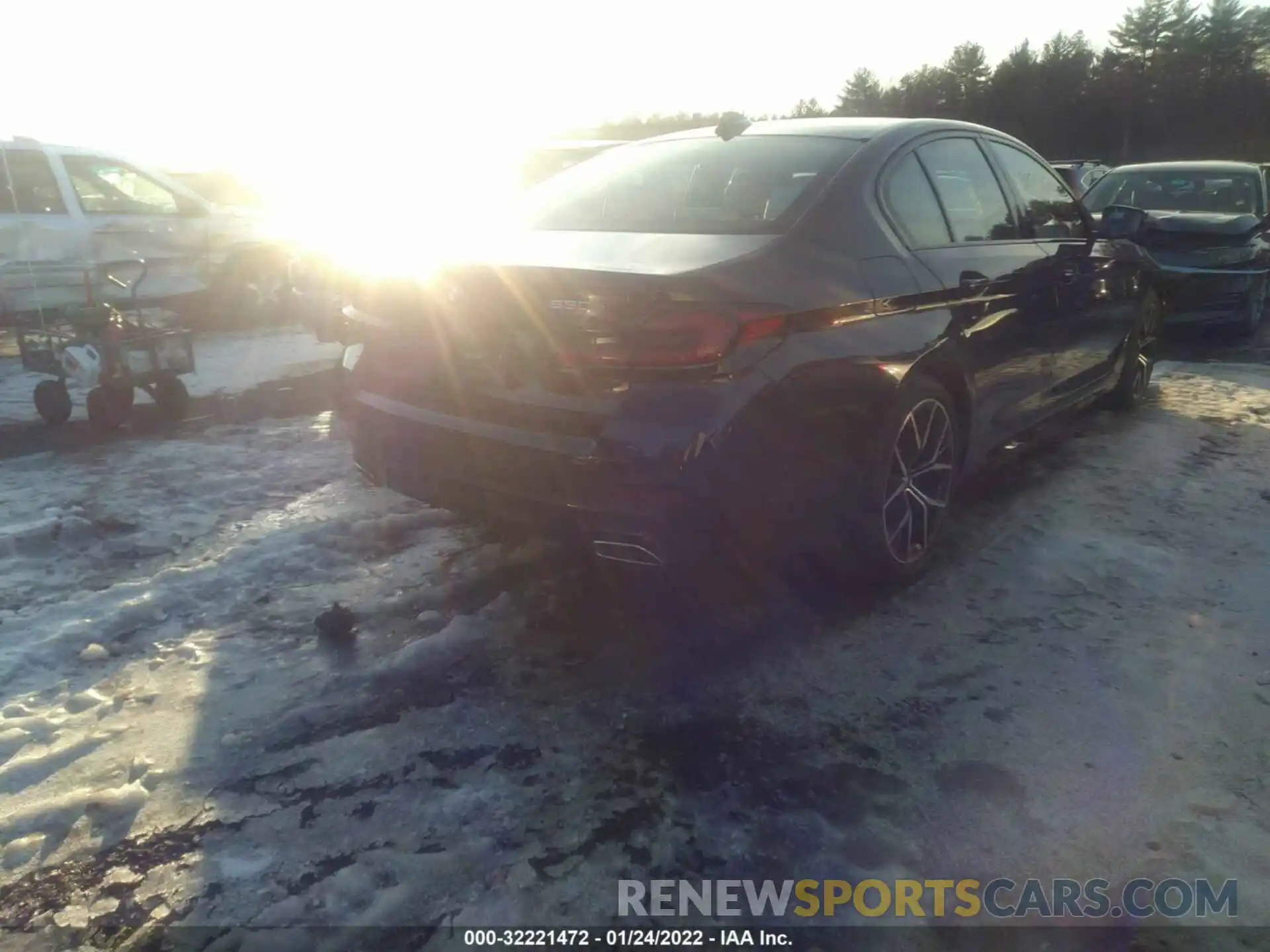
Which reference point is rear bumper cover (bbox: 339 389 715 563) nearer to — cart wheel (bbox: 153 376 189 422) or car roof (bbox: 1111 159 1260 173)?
cart wheel (bbox: 153 376 189 422)

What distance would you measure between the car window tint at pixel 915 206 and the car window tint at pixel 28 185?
7773 mm

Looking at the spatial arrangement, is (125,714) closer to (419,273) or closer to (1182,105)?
(419,273)

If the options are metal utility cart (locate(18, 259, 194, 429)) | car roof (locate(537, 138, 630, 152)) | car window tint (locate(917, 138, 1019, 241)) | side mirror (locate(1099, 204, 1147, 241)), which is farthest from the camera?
car roof (locate(537, 138, 630, 152))

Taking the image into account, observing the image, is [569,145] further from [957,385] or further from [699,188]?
[957,385]

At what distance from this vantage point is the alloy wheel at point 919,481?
11.6 feet

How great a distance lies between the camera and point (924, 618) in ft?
11.6

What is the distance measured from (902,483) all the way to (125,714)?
2601mm

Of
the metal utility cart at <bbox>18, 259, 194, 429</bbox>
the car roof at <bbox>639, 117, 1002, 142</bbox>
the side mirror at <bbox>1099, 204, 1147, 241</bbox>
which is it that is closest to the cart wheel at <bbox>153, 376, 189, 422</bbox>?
the metal utility cart at <bbox>18, 259, 194, 429</bbox>

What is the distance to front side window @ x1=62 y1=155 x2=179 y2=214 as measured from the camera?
8.89 m

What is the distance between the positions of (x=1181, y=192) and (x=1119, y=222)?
18.9ft

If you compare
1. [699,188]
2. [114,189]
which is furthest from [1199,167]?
[114,189]

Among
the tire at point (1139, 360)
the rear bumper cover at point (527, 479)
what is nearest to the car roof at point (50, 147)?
the rear bumper cover at point (527, 479)

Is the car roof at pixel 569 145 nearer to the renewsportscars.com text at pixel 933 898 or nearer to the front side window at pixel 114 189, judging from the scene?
the front side window at pixel 114 189

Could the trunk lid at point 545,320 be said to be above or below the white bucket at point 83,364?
above
